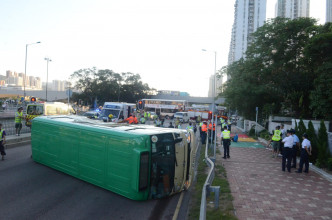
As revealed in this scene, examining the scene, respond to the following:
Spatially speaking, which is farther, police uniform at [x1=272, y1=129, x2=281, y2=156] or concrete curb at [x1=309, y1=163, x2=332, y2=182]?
police uniform at [x1=272, y1=129, x2=281, y2=156]

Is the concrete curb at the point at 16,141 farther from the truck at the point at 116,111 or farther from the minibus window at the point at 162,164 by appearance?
the minibus window at the point at 162,164

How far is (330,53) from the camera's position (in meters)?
16.9

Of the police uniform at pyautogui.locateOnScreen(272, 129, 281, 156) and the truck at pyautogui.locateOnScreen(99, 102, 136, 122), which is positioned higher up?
the truck at pyautogui.locateOnScreen(99, 102, 136, 122)

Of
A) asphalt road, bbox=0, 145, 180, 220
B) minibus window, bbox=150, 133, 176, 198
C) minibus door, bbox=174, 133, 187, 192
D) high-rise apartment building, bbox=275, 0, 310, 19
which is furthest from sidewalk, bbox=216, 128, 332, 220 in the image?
high-rise apartment building, bbox=275, 0, 310, 19

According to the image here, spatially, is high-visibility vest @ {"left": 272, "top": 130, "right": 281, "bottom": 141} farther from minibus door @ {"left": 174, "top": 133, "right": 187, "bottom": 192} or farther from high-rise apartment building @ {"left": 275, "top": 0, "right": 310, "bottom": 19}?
high-rise apartment building @ {"left": 275, "top": 0, "right": 310, "bottom": 19}

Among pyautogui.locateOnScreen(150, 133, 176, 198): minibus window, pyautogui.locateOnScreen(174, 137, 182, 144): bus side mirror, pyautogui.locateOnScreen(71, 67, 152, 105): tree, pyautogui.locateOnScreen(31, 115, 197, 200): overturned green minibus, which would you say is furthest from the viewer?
pyautogui.locateOnScreen(71, 67, 152, 105): tree

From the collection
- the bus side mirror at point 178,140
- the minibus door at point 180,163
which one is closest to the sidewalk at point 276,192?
the minibus door at point 180,163

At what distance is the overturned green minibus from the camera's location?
6.52m

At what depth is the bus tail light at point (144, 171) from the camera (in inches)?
252

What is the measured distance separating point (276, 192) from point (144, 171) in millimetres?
4339

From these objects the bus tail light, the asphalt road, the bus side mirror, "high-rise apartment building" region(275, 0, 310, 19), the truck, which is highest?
"high-rise apartment building" region(275, 0, 310, 19)

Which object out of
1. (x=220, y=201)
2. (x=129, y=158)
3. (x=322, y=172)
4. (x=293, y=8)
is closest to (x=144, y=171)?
(x=129, y=158)

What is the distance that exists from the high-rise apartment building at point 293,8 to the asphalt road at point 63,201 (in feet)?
356

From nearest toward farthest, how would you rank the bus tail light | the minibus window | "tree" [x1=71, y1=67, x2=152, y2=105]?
the bus tail light, the minibus window, "tree" [x1=71, y1=67, x2=152, y2=105]
